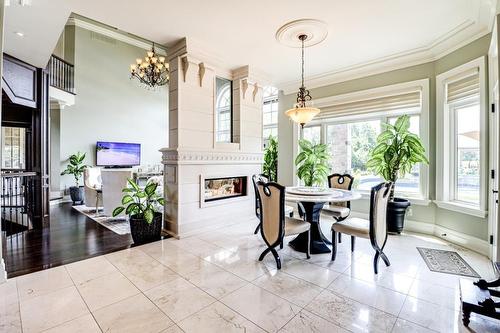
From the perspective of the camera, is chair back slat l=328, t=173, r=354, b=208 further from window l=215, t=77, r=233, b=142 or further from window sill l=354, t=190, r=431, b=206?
window l=215, t=77, r=233, b=142

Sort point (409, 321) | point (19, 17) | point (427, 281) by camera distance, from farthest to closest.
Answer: point (19, 17)
point (427, 281)
point (409, 321)

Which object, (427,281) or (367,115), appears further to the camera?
(367,115)

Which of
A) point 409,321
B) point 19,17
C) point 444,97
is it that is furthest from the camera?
point 444,97

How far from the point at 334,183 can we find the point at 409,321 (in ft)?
8.52

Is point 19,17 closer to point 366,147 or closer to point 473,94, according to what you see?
point 366,147

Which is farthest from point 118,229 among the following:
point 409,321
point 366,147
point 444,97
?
point 444,97

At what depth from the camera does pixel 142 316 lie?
1.82m

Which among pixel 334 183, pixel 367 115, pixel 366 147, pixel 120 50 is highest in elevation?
pixel 120 50

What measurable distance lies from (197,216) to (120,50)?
23.7 ft

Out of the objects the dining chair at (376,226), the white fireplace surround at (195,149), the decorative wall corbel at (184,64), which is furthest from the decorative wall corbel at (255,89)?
the dining chair at (376,226)

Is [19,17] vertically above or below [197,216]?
above

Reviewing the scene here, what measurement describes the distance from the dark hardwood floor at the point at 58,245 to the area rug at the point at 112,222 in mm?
112

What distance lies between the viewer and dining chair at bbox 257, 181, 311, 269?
8.64 ft

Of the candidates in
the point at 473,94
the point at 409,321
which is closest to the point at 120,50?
the point at 473,94
